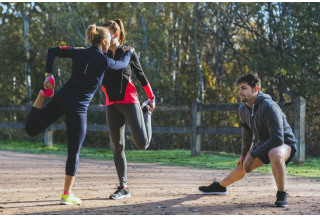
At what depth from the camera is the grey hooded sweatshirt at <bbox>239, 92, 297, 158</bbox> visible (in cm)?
474

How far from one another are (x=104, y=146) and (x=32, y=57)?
5895 millimetres

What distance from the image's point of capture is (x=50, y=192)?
569 centimetres

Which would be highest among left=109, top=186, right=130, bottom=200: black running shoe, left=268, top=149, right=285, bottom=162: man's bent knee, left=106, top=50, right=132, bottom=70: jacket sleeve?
left=106, top=50, right=132, bottom=70: jacket sleeve

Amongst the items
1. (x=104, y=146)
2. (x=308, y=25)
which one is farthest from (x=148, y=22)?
(x=308, y=25)

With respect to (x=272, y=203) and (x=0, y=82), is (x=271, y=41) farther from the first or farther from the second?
(x=0, y=82)

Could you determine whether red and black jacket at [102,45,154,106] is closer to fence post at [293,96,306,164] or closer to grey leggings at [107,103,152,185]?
grey leggings at [107,103,152,185]

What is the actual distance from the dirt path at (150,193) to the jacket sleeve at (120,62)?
1.40 m

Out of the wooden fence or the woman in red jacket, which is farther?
the wooden fence

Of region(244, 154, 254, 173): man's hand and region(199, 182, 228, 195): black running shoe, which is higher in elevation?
region(244, 154, 254, 173): man's hand

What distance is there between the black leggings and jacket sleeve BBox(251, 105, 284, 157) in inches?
72.2

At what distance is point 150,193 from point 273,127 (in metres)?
1.77

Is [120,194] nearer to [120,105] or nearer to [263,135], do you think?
[120,105]

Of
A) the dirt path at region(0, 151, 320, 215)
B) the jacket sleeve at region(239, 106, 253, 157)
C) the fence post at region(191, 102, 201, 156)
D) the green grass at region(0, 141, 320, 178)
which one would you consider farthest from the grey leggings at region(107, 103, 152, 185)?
the fence post at region(191, 102, 201, 156)

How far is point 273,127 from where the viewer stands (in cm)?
473
